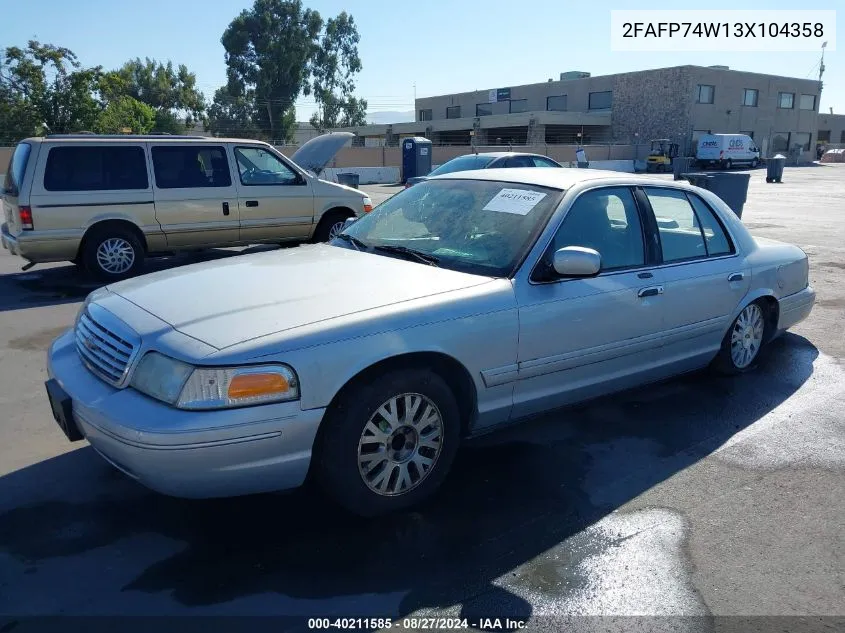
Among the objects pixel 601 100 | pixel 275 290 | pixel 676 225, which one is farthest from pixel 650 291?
pixel 601 100

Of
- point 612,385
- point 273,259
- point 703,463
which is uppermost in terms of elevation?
point 273,259

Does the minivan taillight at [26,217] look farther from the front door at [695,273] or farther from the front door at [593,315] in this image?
the front door at [695,273]

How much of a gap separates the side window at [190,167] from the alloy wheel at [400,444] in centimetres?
684

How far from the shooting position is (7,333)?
654 centimetres

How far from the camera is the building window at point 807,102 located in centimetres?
6644

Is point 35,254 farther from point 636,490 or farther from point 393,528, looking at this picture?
point 636,490

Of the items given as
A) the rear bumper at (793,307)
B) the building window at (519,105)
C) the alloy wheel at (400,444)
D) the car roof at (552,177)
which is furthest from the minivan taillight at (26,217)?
the building window at (519,105)

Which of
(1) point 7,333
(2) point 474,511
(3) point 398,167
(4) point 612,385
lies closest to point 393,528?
(2) point 474,511

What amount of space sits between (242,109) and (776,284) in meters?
70.4

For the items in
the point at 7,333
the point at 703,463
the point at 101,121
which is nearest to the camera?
the point at 703,463

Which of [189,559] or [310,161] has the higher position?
[310,161]

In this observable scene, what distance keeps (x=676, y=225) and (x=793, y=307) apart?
1.75 metres

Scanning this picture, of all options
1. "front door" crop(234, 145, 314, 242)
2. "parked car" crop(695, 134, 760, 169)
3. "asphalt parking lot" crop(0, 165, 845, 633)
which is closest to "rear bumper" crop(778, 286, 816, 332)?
"asphalt parking lot" crop(0, 165, 845, 633)

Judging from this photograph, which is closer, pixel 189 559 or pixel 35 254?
pixel 189 559
